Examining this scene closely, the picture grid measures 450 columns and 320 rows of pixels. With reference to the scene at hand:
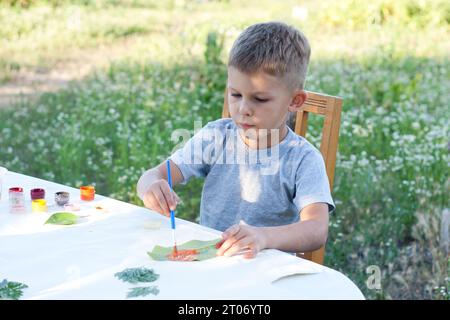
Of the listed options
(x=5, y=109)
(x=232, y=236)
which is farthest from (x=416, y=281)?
(x=5, y=109)

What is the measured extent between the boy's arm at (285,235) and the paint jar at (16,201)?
593 mm

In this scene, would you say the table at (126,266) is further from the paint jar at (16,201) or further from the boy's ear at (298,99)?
the boy's ear at (298,99)

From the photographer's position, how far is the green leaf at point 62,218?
1884 millimetres

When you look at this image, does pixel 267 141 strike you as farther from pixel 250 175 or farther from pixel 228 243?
pixel 228 243

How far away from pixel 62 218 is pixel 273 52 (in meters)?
0.70

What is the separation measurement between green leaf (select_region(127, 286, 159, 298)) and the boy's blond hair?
2.38 ft

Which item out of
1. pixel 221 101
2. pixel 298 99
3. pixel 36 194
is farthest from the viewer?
pixel 221 101

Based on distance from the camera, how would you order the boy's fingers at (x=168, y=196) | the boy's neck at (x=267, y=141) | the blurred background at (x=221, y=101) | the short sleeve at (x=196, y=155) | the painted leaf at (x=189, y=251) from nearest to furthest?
the painted leaf at (x=189, y=251)
the boy's fingers at (x=168, y=196)
the boy's neck at (x=267, y=141)
the short sleeve at (x=196, y=155)
the blurred background at (x=221, y=101)

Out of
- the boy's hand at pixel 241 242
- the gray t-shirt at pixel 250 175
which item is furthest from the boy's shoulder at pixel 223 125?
the boy's hand at pixel 241 242

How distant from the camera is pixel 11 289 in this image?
1.50 meters

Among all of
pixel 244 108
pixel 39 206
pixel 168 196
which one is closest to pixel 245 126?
pixel 244 108

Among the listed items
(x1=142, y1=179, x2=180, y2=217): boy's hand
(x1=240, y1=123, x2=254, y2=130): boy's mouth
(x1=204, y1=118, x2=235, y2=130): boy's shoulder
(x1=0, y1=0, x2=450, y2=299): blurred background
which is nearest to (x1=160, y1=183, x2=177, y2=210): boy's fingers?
(x1=142, y1=179, x2=180, y2=217): boy's hand

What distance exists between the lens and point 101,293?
149 cm
